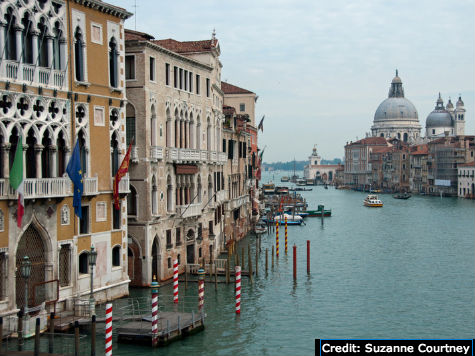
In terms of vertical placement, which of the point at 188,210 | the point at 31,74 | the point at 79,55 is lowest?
the point at 188,210

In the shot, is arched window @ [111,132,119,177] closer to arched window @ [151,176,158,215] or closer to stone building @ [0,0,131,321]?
stone building @ [0,0,131,321]

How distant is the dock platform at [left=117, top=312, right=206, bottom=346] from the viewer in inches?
691

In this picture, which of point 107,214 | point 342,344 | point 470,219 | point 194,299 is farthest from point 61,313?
point 470,219

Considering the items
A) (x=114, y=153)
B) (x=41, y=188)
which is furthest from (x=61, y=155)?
(x=114, y=153)

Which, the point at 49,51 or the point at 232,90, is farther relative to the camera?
the point at 232,90

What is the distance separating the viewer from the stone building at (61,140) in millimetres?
17031

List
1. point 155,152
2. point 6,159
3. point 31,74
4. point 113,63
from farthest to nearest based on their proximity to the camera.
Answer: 1. point 155,152
2. point 113,63
3. point 31,74
4. point 6,159

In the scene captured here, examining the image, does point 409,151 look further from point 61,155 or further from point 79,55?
point 61,155

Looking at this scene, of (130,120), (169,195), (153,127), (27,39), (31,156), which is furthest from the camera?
(169,195)

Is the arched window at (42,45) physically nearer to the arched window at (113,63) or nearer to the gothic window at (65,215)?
the arched window at (113,63)

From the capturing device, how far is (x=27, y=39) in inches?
699

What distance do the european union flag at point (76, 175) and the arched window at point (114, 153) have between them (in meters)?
2.82

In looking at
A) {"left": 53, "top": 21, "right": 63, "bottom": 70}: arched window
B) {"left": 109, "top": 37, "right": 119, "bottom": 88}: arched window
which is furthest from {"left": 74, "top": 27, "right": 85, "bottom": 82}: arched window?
{"left": 109, "top": 37, "right": 119, "bottom": 88}: arched window

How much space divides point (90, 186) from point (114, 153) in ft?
6.49
